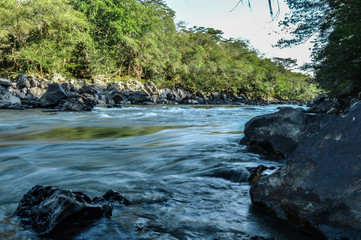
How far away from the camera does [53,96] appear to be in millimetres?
12234

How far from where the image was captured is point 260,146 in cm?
327

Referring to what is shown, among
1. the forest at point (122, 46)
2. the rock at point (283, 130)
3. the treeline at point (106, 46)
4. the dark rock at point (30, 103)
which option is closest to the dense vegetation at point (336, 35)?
the forest at point (122, 46)

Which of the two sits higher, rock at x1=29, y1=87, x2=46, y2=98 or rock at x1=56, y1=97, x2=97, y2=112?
rock at x1=29, y1=87, x2=46, y2=98

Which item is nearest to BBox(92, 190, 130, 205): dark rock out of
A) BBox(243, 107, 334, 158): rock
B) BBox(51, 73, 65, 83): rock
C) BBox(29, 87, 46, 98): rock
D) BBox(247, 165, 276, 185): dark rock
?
BBox(247, 165, 276, 185): dark rock

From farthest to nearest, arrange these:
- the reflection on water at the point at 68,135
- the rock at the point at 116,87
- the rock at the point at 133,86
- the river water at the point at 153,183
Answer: the rock at the point at 133,86
the rock at the point at 116,87
the reflection on water at the point at 68,135
the river water at the point at 153,183

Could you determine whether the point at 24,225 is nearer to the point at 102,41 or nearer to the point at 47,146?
the point at 47,146

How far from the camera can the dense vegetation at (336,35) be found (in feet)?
30.7

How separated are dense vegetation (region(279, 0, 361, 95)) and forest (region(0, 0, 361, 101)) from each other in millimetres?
40

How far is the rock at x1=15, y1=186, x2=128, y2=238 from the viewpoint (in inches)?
50.7

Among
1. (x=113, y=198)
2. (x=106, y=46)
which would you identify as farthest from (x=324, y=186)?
(x=106, y=46)

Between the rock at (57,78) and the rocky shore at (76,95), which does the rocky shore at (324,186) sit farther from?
the rock at (57,78)

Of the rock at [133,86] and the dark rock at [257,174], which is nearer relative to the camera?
the dark rock at [257,174]

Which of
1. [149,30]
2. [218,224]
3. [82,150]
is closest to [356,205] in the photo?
[218,224]

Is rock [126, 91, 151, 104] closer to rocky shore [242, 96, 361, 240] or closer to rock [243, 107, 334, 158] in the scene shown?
rock [243, 107, 334, 158]
